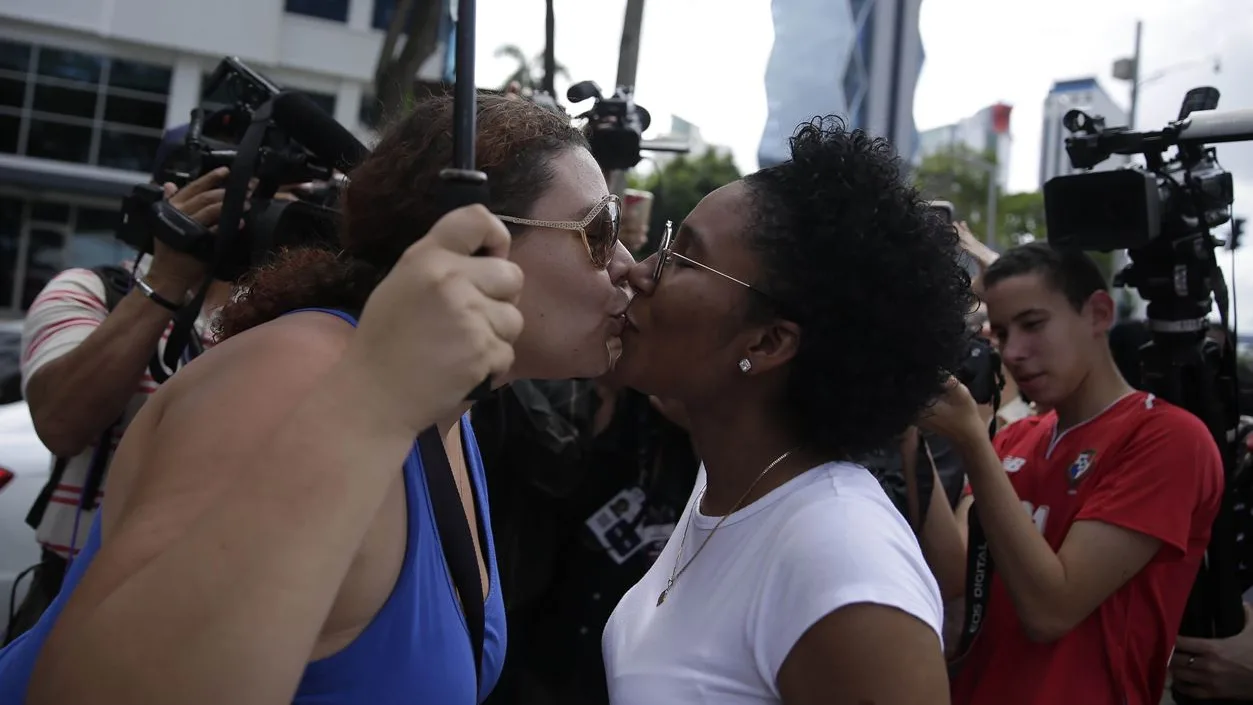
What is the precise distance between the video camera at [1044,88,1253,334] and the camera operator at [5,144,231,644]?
90.4 inches

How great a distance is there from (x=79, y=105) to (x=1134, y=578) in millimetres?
24725

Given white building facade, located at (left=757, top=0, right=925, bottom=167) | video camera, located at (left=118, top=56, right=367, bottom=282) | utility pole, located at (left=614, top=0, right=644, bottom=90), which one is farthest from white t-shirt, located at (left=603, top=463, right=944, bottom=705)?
white building facade, located at (left=757, top=0, right=925, bottom=167)

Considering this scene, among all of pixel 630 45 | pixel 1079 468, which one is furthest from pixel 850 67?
pixel 1079 468

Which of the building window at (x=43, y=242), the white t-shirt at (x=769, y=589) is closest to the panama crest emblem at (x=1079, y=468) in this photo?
the white t-shirt at (x=769, y=589)

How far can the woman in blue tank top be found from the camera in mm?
874

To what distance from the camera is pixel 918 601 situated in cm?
137

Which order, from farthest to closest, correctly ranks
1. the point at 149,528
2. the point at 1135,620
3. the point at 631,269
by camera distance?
the point at 1135,620 < the point at 631,269 < the point at 149,528

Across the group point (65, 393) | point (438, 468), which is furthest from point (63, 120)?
point (438, 468)

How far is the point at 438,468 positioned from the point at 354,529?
0.49m

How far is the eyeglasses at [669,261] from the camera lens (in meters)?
1.75

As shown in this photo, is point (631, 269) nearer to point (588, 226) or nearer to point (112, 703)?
point (588, 226)

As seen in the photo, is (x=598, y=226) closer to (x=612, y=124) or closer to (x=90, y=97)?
(x=612, y=124)

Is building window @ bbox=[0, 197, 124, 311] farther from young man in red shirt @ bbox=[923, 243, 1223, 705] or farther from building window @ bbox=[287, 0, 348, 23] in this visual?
young man in red shirt @ bbox=[923, 243, 1223, 705]

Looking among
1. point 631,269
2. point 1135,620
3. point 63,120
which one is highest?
point 63,120
